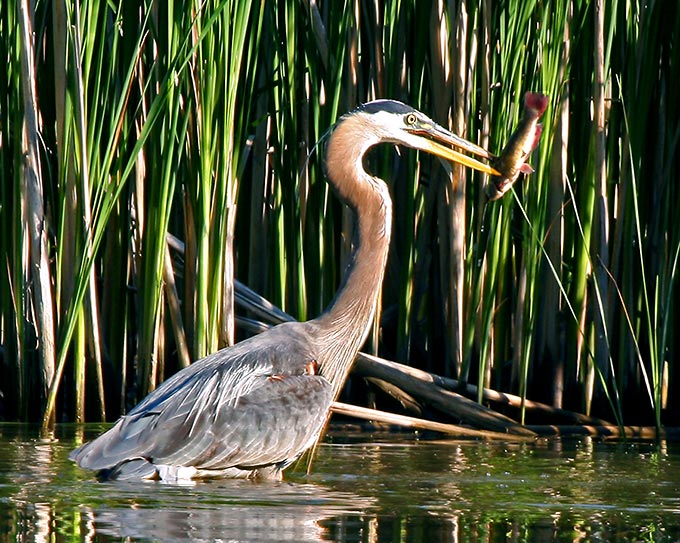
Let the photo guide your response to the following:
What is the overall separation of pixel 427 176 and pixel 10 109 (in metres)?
2.22

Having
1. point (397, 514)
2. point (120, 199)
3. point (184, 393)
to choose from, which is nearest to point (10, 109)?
point (120, 199)

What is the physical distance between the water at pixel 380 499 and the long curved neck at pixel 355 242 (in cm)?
53

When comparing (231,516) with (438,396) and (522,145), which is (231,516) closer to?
(522,145)

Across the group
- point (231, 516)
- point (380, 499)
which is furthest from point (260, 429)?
point (231, 516)

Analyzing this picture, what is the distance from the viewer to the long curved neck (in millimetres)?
5820

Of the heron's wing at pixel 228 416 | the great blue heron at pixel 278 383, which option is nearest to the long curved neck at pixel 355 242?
the great blue heron at pixel 278 383

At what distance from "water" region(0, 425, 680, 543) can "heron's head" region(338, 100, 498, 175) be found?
1363mm

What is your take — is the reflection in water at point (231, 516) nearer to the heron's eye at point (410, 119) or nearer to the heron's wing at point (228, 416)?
the heron's wing at point (228, 416)

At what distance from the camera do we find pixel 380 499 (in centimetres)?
456

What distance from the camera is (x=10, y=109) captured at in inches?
263

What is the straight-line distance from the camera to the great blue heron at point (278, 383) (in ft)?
16.9

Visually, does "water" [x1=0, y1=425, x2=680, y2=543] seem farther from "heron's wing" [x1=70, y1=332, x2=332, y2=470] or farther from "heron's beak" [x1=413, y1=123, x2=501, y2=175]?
"heron's beak" [x1=413, y1=123, x2=501, y2=175]

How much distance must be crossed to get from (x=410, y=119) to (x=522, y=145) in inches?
21.7

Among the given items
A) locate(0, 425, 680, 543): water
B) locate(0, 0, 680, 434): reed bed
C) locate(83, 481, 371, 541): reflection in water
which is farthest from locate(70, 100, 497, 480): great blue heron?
locate(0, 0, 680, 434): reed bed
